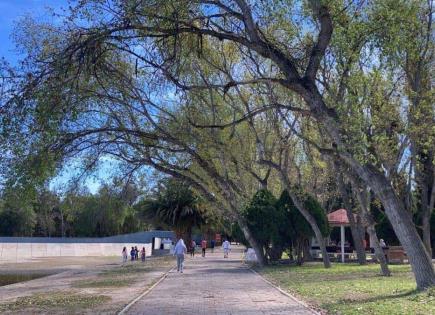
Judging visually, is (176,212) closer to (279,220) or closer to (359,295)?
(279,220)

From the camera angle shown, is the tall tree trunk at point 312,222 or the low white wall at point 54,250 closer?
the tall tree trunk at point 312,222

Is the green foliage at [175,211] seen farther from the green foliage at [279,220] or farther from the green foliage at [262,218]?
the green foliage at [262,218]

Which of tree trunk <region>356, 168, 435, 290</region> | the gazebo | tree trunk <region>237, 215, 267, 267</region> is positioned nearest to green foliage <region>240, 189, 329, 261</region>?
tree trunk <region>237, 215, 267, 267</region>

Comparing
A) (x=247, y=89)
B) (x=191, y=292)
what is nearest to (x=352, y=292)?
(x=191, y=292)

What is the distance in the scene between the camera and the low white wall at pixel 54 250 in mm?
53031

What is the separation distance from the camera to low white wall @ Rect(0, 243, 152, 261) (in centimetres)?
5303

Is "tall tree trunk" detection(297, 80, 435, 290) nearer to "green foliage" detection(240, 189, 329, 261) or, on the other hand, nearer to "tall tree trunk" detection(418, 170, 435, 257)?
"tall tree trunk" detection(418, 170, 435, 257)

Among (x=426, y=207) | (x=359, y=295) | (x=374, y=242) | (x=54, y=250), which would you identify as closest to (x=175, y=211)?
(x=54, y=250)

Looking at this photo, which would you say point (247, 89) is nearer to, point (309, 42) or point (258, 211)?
point (258, 211)

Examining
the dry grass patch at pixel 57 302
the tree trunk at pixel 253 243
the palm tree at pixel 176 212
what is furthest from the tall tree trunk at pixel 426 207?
the palm tree at pixel 176 212

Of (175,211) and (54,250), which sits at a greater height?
(175,211)

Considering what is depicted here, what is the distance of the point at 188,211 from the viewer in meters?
57.6

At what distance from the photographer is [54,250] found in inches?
2425

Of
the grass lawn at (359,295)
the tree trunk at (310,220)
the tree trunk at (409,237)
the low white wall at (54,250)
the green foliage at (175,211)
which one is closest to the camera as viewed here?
the grass lawn at (359,295)
